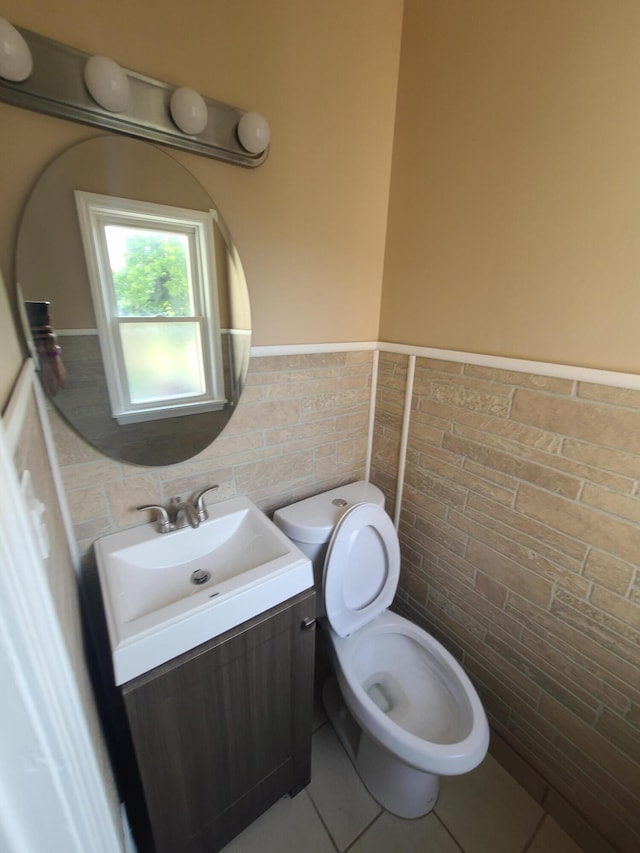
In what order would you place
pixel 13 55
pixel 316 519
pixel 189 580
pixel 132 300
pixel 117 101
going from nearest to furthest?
pixel 13 55, pixel 117 101, pixel 132 300, pixel 189 580, pixel 316 519

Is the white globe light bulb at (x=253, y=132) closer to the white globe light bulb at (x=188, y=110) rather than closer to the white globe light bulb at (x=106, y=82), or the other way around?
the white globe light bulb at (x=188, y=110)

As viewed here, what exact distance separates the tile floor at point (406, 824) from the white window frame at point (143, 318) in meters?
1.35

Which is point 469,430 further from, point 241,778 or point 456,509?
point 241,778

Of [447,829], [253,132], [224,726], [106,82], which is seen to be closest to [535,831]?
[447,829]

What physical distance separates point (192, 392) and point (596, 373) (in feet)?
3.72

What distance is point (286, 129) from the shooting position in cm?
111

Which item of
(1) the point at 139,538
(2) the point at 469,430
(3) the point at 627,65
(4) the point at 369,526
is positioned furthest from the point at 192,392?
(3) the point at 627,65

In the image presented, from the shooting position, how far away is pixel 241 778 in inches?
40.2

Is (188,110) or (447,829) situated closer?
(188,110)

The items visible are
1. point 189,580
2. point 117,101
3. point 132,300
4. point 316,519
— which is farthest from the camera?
point 316,519

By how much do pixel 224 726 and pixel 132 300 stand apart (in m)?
1.14

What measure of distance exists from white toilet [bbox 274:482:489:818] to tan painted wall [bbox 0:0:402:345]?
68 cm

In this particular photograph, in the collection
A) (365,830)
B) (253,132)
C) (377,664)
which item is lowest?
(365,830)

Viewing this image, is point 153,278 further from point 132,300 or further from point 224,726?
point 224,726
